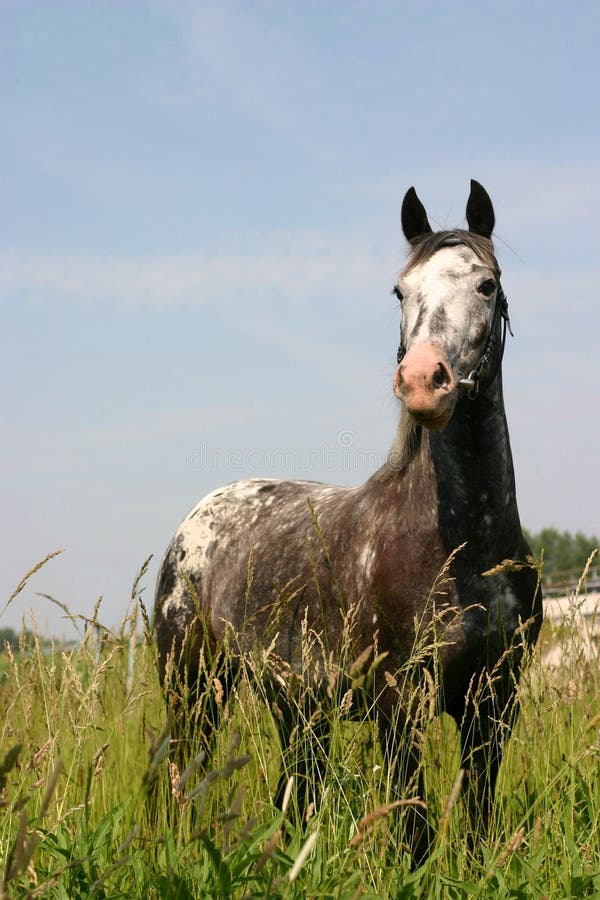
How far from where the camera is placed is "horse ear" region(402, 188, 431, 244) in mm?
4473

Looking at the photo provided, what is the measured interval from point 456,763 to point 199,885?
1856mm

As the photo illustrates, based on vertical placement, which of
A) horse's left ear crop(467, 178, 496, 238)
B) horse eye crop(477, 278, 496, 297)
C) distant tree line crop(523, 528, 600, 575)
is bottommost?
distant tree line crop(523, 528, 600, 575)

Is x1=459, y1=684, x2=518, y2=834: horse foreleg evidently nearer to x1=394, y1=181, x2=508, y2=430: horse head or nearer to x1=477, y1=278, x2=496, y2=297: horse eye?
x1=394, y1=181, x2=508, y2=430: horse head

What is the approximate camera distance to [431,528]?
3.85m

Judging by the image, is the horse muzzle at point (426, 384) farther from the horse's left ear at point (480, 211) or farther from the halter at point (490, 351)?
the horse's left ear at point (480, 211)

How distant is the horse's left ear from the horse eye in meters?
0.57

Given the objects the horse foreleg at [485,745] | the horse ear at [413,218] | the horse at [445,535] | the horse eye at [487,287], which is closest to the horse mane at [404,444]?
the horse at [445,535]

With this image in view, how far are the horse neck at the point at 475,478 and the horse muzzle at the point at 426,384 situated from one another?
498mm

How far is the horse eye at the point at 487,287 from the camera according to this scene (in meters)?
3.87

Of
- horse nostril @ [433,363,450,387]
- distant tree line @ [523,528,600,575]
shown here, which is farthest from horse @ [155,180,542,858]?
distant tree line @ [523,528,600,575]

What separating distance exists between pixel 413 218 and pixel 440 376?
58.2 inches

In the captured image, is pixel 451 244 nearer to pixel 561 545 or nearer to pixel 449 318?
pixel 449 318

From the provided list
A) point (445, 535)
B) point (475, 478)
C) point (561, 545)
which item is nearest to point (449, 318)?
point (475, 478)

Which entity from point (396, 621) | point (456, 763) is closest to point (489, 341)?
point (396, 621)
